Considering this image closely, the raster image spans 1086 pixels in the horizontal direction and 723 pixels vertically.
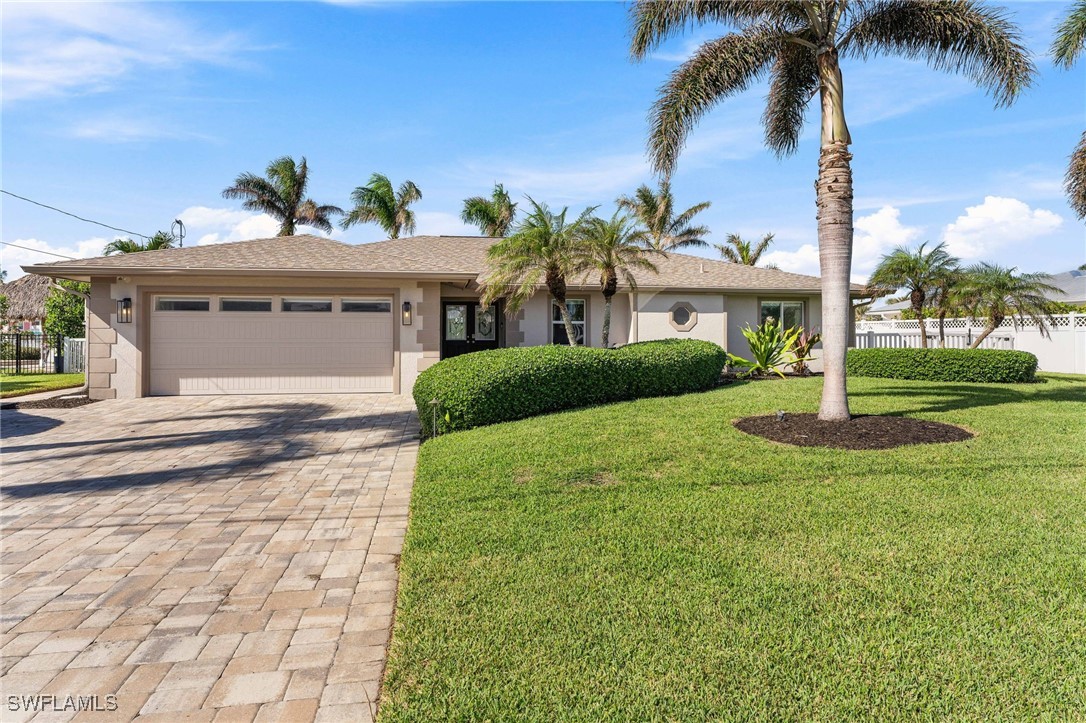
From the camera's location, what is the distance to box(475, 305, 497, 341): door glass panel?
15695mm

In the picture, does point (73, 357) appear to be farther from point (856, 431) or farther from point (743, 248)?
point (743, 248)

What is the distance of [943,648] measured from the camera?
2689 millimetres

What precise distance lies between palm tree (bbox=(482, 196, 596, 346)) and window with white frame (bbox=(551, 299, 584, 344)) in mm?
3666

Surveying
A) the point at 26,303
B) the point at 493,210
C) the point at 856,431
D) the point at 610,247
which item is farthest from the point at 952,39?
the point at 26,303

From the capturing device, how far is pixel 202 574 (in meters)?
3.75

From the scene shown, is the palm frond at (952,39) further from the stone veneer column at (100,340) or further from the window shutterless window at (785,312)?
the stone veneer column at (100,340)

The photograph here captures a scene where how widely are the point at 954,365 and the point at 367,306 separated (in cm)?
1363

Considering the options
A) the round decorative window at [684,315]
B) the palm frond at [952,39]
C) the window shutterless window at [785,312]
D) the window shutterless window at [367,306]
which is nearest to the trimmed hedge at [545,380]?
the window shutterless window at [367,306]

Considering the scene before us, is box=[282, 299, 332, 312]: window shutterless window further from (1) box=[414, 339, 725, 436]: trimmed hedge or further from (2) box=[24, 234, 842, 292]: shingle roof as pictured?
(1) box=[414, 339, 725, 436]: trimmed hedge

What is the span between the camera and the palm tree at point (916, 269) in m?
15.2

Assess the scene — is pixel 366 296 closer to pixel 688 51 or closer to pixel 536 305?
pixel 536 305

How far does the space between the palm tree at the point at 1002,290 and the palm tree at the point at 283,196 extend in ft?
94.1

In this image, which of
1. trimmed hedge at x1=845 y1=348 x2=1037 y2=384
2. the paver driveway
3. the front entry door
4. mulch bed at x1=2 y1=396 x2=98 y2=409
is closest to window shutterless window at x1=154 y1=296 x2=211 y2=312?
mulch bed at x1=2 y1=396 x2=98 y2=409

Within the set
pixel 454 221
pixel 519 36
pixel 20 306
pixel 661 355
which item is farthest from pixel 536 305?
pixel 20 306
